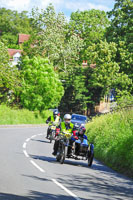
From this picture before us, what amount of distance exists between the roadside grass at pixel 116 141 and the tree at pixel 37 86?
28980 mm

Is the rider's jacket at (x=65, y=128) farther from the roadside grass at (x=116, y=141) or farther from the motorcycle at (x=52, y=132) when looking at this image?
the motorcycle at (x=52, y=132)

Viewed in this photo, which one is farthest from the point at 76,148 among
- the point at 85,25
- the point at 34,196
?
the point at 85,25

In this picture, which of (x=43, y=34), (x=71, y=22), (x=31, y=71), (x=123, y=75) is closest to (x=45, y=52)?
(x=43, y=34)

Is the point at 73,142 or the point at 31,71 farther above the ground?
the point at 31,71

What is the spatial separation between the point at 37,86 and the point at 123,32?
12088 millimetres

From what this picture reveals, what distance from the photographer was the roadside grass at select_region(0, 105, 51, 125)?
143 ft

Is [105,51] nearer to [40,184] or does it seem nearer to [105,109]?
[105,109]

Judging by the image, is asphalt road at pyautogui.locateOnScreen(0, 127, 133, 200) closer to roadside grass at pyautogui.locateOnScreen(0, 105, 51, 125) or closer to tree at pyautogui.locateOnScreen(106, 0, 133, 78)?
roadside grass at pyautogui.locateOnScreen(0, 105, 51, 125)

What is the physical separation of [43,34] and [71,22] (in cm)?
769

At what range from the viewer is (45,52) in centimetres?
6519

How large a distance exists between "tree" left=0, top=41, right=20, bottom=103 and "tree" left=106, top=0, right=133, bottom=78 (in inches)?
497

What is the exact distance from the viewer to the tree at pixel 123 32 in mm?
51281

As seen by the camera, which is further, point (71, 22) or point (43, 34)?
point (71, 22)

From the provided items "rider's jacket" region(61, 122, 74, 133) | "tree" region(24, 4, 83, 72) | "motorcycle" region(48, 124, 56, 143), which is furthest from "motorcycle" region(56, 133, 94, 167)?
"tree" region(24, 4, 83, 72)
